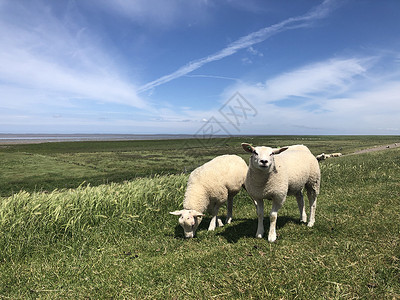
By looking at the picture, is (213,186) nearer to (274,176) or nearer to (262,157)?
(274,176)

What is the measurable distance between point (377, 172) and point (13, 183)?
28745 millimetres

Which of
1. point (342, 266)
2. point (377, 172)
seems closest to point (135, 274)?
point (342, 266)

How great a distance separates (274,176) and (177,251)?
9.94ft

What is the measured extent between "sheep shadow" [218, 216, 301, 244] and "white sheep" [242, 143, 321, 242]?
51 cm

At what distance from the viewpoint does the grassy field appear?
12.0 ft

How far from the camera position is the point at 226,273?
409cm

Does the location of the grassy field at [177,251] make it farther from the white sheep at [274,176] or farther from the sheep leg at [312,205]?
the white sheep at [274,176]

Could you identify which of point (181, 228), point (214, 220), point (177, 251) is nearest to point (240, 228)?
point (214, 220)

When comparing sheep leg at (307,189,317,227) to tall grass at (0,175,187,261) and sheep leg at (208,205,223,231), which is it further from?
tall grass at (0,175,187,261)

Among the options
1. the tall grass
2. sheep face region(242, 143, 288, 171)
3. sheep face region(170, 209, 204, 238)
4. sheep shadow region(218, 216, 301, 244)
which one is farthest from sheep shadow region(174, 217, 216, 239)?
sheep face region(242, 143, 288, 171)

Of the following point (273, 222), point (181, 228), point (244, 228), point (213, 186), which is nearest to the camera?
point (273, 222)

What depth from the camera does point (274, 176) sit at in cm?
536

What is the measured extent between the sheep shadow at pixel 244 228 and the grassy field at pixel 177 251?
0.03 metres

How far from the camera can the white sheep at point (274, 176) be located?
4945 mm
